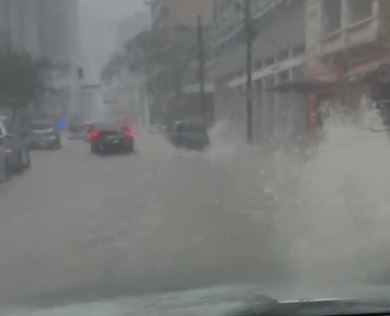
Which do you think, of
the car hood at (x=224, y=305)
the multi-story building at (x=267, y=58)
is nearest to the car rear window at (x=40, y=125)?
the multi-story building at (x=267, y=58)

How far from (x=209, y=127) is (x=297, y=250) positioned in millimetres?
2842

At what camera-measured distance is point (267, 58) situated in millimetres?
8523

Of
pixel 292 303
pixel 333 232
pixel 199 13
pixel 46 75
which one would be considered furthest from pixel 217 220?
pixel 292 303

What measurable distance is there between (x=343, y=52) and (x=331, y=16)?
698mm

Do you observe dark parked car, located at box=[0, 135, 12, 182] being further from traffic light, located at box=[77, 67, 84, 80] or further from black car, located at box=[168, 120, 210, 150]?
black car, located at box=[168, 120, 210, 150]

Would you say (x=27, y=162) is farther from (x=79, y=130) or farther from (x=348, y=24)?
(x=348, y=24)

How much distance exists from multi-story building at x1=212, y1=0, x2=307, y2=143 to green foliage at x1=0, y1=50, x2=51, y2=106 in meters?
2.28

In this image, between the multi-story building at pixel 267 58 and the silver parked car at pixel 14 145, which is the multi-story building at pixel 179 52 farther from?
the silver parked car at pixel 14 145

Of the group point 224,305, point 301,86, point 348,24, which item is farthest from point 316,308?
point 348,24

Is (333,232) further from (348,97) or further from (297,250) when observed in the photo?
(348,97)

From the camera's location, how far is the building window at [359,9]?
27.7ft

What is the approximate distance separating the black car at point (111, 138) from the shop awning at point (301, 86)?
1582mm

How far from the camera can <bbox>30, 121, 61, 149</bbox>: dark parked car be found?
22.4 ft

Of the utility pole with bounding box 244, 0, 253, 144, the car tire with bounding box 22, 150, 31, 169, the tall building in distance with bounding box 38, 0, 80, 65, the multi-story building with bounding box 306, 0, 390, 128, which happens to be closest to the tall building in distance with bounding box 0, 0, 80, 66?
the tall building in distance with bounding box 38, 0, 80, 65
